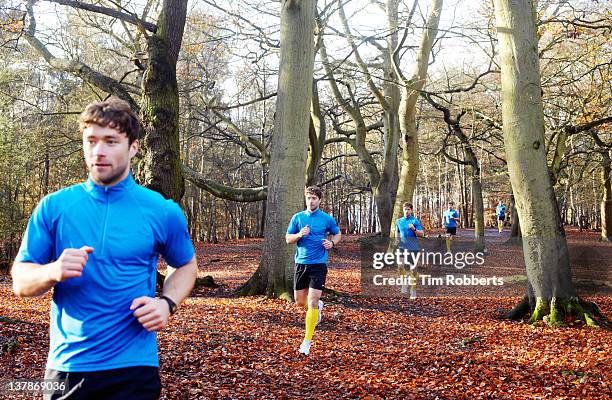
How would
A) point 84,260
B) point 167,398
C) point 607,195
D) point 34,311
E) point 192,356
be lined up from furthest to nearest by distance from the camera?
point 607,195 < point 34,311 < point 192,356 < point 167,398 < point 84,260

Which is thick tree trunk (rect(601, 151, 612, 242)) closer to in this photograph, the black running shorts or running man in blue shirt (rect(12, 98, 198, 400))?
the black running shorts

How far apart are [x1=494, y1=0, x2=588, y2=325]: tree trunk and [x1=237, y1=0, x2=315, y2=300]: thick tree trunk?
152 inches

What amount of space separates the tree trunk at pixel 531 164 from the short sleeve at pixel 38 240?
872 cm

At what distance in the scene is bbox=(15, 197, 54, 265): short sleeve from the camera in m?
2.49

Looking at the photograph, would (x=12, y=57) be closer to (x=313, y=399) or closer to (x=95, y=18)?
(x=95, y=18)

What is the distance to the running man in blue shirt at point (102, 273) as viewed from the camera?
A: 8.12 feet

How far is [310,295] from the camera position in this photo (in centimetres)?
828

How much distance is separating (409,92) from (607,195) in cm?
1955

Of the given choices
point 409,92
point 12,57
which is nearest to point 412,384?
point 409,92

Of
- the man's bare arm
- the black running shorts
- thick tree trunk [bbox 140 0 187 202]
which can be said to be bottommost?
the black running shorts

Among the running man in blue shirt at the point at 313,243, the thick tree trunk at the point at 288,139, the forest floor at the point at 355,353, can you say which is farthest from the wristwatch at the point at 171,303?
the thick tree trunk at the point at 288,139

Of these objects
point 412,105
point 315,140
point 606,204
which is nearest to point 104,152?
point 412,105

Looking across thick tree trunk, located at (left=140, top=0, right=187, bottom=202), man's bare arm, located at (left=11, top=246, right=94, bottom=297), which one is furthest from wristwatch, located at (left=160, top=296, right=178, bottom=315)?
thick tree trunk, located at (left=140, top=0, right=187, bottom=202)

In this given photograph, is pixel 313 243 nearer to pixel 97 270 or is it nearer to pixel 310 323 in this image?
pixel 310 323
